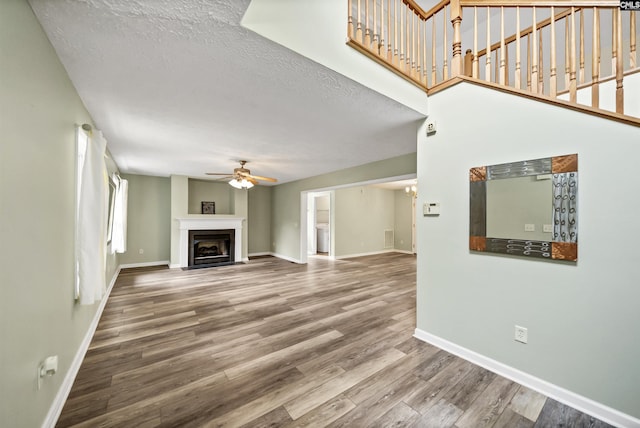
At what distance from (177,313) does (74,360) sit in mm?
1231

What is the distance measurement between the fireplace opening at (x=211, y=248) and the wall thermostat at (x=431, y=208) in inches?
209

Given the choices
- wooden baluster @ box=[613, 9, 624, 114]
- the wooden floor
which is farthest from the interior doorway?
wooden baluster @ box=[613, 9, 624, 114]

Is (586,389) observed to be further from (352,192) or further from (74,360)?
(352,192)

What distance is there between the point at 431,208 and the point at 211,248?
18.8ft

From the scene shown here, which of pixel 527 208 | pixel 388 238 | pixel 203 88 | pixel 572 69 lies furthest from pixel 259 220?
pixel 572 69

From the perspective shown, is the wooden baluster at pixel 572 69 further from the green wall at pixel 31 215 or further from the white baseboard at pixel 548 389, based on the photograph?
the green wall at pixel 31 215

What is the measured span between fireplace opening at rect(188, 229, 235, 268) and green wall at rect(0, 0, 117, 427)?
14.3 ft

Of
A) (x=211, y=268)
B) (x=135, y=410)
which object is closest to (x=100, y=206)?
(x=135, y=410)

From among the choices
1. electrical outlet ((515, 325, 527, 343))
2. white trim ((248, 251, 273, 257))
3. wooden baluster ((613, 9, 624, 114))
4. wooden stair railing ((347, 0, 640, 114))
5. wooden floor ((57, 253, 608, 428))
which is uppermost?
wooden stair railing ((347, 0, 640, 114))

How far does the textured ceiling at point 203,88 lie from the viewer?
131cm

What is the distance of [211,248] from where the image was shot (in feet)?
21.1

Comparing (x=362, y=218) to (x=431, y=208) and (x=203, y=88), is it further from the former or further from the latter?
(x=203, y=88)

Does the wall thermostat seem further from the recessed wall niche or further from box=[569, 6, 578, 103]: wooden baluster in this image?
the recessed wall niche

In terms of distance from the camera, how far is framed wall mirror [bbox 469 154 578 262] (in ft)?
5.52
